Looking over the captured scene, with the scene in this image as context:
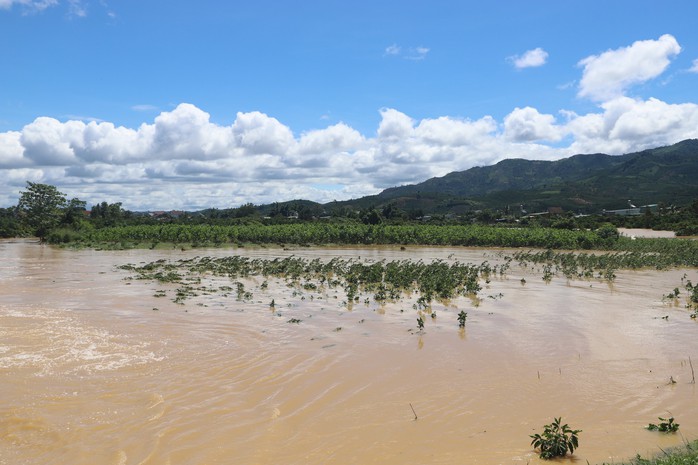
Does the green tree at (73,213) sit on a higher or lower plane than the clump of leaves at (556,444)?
higher

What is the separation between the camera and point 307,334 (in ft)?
43.9

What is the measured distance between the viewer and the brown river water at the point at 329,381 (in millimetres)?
7083

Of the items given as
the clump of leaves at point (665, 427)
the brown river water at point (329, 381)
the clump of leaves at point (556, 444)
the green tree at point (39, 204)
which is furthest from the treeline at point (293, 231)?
the clump of leaves at point (556, 444)

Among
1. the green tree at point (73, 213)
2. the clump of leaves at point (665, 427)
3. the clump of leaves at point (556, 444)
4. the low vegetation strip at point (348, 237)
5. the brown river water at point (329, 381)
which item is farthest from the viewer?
the green tree at point (73, 213)

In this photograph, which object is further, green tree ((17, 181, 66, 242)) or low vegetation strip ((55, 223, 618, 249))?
green tree ((17, 181, 66, 242))

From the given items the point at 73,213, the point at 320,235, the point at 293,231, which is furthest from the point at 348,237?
the point at 73,213

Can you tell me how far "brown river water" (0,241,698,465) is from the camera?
23.2ft

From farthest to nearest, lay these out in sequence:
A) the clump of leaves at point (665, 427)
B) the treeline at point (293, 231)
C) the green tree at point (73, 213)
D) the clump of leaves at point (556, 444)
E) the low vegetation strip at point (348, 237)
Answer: the green tree at point (73, 213), the treeline at point (293, 231), the low vegetation strip at point (348, 237), the clump of leaves at point (665, 427), the clump of leaves at point (556, 444)

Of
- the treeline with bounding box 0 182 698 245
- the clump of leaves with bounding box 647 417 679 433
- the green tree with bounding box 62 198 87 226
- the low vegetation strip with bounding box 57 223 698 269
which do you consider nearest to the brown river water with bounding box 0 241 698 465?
the clump of leaves with bounding box 647 417 679 433

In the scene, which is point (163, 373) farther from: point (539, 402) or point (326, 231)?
point (326, 231)

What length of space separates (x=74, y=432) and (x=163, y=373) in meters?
2.65

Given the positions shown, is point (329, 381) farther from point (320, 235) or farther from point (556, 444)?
point (320, 235)

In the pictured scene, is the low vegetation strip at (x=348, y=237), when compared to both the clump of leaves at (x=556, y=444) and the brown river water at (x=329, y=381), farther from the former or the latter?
the clump of leaves at (x=556, y=444)

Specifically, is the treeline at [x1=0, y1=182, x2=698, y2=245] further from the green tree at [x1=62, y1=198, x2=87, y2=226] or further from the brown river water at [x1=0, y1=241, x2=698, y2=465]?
the brown river water at [x1=0, y1=241, x2=698, y2=465]
